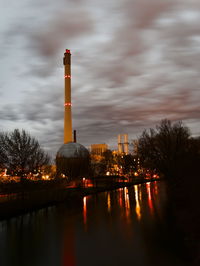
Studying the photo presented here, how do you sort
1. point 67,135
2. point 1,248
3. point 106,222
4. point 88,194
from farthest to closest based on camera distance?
point 67,135
point 88,194
point 106,222
point 1,248

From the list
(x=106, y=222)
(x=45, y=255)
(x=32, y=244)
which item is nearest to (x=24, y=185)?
(x=106, y=222)

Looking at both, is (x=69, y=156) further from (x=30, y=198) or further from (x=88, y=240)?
(x=88, y=240)

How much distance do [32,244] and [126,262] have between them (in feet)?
18.0

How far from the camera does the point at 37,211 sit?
24.7m

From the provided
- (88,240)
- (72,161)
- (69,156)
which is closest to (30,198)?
(88,240)

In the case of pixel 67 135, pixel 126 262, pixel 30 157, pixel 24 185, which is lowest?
pixel 126 262

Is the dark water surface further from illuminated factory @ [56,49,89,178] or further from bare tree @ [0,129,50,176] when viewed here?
illuminated factory @ [56,49,89,178]

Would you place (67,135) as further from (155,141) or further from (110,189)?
(155,141)

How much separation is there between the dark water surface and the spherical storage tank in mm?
27575

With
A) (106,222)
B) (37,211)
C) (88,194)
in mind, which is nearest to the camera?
(106,222)

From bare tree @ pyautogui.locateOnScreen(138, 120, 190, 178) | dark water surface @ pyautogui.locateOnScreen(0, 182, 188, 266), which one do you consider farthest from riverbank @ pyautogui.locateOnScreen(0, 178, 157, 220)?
bare tree @ pyautogui.locateOnScreen(138, 120, 190, 178)

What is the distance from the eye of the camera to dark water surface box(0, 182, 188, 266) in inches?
428

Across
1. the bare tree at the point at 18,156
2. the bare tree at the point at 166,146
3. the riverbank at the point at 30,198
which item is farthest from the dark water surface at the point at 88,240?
the bare tree at the point at 166,146

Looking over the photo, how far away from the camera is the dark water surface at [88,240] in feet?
35.6
